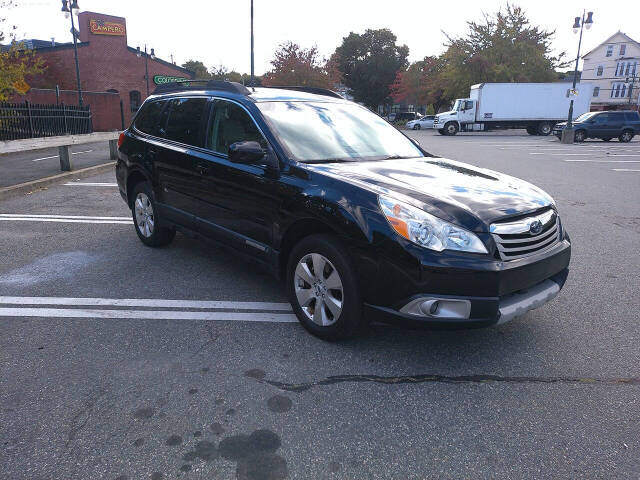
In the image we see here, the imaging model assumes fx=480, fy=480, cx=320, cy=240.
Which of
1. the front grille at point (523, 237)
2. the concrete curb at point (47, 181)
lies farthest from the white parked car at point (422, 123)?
the front grille at point (523, 237)

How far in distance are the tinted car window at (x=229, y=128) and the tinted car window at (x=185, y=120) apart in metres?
0.22

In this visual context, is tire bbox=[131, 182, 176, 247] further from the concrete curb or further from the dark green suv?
the dark green suv

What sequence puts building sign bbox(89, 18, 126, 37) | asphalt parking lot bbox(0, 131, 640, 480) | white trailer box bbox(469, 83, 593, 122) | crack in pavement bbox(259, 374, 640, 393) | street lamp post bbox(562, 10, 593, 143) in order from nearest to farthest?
asphalt parking lot bbox(0, 131, 640, 480) < crack in pavement bbox(259, 374, 640, 393) < street lamp post bbox(562, 10, 593, 143) < white trailer box bbox(469, 83, 593, 122) < building sign bbox(89, 18, 126, 37)

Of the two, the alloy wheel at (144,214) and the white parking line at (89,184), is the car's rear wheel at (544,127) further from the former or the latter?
the alloy wheel at (144,214)

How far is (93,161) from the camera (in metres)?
13.8

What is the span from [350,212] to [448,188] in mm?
762

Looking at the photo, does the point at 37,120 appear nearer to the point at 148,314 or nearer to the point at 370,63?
the point at 148,314

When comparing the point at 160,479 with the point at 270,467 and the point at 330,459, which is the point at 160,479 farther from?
the point at 330,459

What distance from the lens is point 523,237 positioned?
10.0 feet

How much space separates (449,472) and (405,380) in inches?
30.4

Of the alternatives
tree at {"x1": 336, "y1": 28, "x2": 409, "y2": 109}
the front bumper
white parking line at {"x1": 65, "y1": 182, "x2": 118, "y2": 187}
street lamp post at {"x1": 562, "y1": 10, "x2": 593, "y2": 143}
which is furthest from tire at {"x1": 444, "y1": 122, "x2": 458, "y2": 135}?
the front bumper

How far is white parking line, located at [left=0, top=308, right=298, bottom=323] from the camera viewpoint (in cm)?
377

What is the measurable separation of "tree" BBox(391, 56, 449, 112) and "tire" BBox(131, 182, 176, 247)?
5528 cm

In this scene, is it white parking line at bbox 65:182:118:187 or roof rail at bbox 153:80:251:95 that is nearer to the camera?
roof rail at bbox 153:80:251:95
